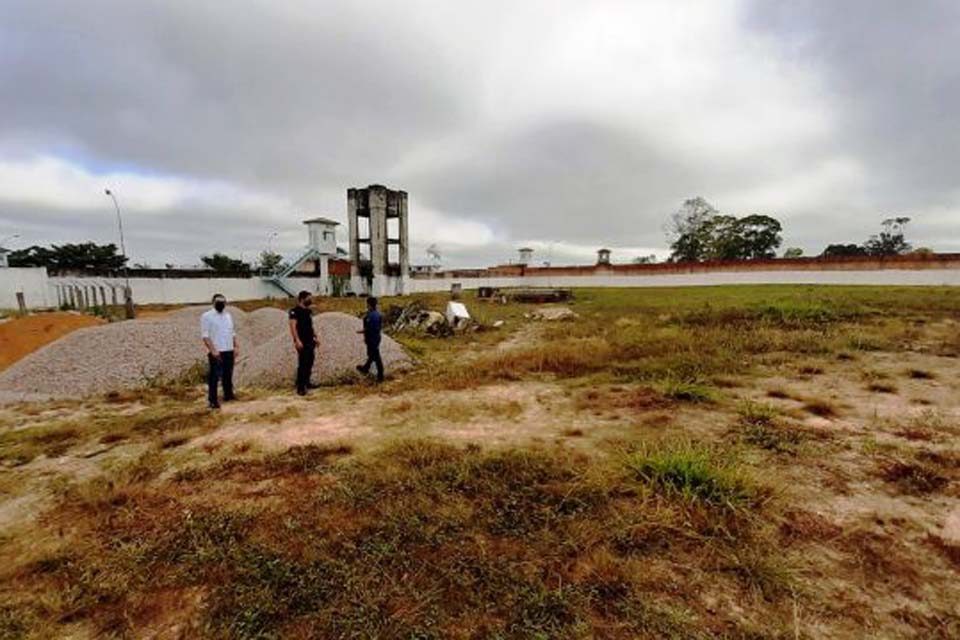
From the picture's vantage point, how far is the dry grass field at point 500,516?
8.02ft

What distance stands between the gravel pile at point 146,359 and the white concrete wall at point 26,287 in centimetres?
2070

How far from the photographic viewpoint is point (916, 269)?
82.5 feet

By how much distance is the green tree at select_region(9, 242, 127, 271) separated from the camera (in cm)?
3891

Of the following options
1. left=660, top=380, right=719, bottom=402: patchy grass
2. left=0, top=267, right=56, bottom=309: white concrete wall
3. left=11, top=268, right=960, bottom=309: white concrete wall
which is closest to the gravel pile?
left=660, top=380, right=719, bottom=402: patchy grass

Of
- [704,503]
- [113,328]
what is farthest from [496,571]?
[113,328]

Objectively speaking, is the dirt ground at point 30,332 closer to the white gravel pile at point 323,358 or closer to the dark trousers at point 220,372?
the white gravel pile at point 323,358

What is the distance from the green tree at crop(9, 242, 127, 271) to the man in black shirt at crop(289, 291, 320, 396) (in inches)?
1611

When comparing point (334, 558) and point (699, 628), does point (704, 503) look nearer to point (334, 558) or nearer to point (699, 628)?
point (699, 628)

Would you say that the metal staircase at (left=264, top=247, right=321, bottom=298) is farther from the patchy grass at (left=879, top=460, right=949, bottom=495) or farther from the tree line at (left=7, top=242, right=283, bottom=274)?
the patchy grass at (left=879, top=460, right=949, bottom=495)

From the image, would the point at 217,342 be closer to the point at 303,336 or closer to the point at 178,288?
the point at 303,336

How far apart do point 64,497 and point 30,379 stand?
6263 millimetres

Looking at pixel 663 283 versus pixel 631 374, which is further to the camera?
pixel 663 283

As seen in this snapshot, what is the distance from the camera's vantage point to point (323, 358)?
875 cm

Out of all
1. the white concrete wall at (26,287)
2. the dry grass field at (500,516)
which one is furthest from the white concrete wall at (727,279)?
the dry grass field at (500,516)
